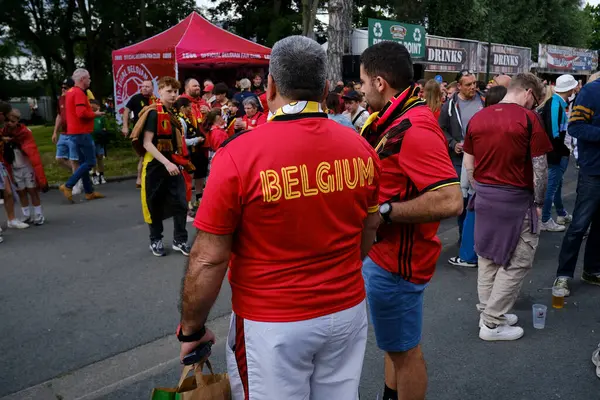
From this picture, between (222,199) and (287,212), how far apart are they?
0.22 metres

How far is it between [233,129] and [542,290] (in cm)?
491

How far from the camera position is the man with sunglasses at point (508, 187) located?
12.6ft

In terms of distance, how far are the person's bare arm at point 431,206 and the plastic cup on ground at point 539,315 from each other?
2249 millimetres

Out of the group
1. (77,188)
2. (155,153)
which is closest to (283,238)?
(155,153)

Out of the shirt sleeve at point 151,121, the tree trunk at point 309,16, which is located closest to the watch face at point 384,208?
the shirt sleeve at point 151,121

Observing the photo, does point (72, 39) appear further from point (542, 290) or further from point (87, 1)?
point (542, 290)

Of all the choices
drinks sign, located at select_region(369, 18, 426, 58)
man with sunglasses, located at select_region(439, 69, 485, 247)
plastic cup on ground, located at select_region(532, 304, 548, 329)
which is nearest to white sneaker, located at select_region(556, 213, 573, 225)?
man with sunglasses, located at select_region(439, 69, 485, 247)

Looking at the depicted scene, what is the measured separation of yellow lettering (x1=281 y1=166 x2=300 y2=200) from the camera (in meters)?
1.73

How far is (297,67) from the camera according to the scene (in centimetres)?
181

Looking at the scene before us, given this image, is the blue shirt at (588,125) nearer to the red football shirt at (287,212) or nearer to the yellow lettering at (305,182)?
the red football shirt at (287,212)

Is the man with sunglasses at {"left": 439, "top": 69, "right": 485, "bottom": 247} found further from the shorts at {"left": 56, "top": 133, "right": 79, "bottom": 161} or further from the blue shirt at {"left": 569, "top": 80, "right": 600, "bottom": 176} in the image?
the shorts at {"left": 56, "top": 133, "right": 79, "bottom": 161}

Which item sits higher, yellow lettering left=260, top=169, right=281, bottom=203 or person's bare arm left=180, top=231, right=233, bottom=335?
yellow lettering left=260, top=169, right=281, bottom=203

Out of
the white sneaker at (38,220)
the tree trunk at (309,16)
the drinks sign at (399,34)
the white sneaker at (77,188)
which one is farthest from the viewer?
the drinks sign at (399,34)

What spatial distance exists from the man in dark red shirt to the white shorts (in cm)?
63
